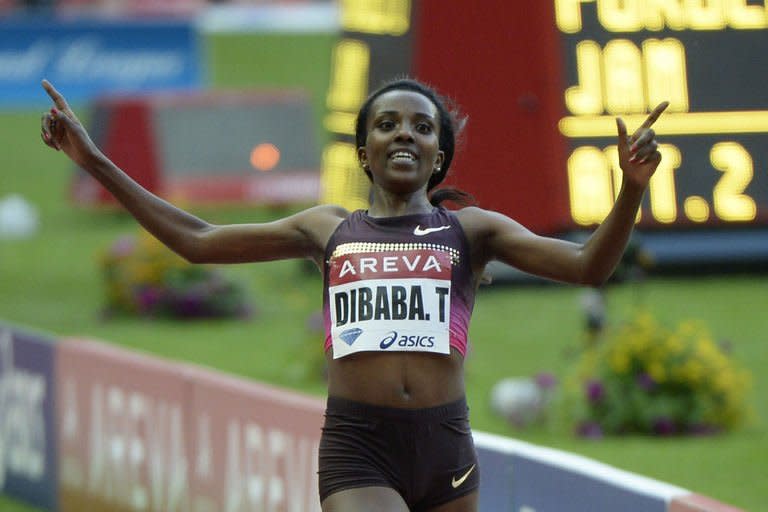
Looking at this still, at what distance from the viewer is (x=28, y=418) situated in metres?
9.45

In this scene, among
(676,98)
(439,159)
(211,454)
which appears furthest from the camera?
(676,98)

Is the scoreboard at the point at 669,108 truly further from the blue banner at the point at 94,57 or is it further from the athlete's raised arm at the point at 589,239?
the blue banner at the point at 94,57

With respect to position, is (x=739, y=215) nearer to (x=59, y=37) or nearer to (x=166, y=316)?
(x=166, y=316)

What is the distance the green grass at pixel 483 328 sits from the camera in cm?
966

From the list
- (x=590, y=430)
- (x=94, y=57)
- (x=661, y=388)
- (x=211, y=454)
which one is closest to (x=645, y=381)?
(x=661, y=388)

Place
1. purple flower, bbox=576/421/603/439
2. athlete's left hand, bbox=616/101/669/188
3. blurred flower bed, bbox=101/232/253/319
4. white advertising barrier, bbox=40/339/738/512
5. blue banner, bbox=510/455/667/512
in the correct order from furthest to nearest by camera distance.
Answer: blurred flower bed, bbox=101/232/253/319 → purple flower, bbox=576/421/603/439 → white advertising barrier, bbox=40/339/738/512 → blue banner, bbox=510/455/667/512 → athlete's left hand, bbox=616/101/669/188

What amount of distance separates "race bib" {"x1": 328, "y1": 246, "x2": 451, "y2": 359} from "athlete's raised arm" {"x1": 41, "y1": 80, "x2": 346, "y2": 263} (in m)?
0.25

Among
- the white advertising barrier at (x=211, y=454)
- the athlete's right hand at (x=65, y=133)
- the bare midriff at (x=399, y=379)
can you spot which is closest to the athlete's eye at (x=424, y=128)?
the bare midriff at (x=399, y=379)

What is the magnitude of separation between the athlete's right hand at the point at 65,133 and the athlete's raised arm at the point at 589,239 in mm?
1068

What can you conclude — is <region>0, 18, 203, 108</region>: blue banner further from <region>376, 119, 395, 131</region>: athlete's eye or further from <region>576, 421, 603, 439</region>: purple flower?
<region>376, 119, 395, 131</region>: athlete's eye

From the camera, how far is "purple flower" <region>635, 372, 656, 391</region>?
10.1m

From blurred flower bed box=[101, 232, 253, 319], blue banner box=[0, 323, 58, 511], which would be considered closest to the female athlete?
blue banner box=[0, 323, 58, 511]

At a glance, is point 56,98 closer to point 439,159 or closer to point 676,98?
point 439,159

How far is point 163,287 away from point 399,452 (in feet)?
37.8
